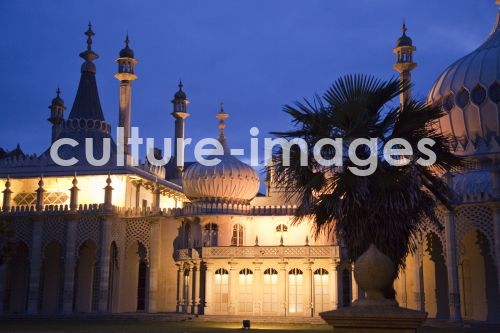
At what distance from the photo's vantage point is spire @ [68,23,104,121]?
4853 cm

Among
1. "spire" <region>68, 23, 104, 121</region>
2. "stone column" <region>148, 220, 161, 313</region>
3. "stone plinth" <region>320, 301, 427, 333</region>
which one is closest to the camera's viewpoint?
"stone plinth" <region>320, 301, 427, 333</region>

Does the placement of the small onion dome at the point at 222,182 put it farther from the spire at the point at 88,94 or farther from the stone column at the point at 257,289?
the spire at the point at 88,94

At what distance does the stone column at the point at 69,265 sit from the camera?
128 feet

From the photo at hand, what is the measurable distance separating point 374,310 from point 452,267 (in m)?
22.9

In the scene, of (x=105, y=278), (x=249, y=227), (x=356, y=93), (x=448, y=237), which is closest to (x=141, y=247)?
(x=105, y=278)

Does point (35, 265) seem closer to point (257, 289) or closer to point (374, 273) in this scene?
point (257, 289)

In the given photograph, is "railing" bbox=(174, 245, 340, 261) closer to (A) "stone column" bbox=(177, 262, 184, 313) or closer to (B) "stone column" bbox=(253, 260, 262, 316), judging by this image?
(B) "stone column" bbox=(253, 260, 262, 316)

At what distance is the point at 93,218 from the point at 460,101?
71.9ft

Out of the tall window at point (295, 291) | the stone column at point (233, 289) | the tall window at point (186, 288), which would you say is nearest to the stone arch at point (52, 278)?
the tall window at point (186, 288)

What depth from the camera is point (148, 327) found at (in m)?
29.5

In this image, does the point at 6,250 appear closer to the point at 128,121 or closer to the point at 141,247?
the point at 141,247

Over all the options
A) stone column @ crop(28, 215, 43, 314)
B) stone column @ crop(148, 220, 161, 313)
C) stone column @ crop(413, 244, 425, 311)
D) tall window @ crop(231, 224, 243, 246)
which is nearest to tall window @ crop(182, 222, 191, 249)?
stone column @ crop(148, 220, 161, 313)

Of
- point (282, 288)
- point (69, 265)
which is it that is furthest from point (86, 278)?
point (282, 288)

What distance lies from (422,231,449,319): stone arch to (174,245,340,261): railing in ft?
15.5
